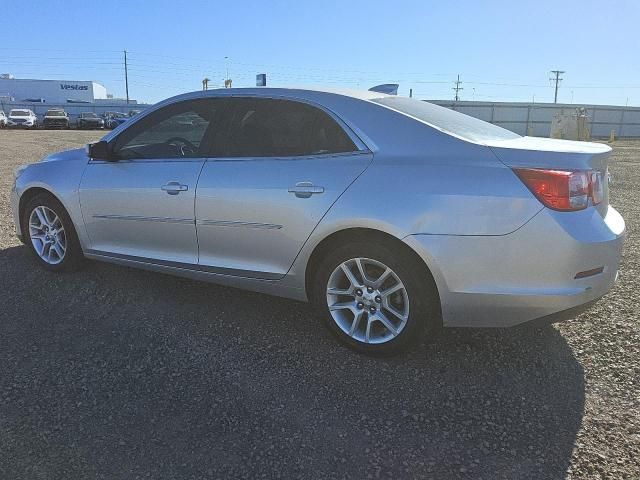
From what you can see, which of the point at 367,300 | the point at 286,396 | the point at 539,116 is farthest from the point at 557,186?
the point at 539,116

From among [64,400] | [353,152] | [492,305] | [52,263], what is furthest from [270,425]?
[52,263]

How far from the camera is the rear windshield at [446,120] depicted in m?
3.20

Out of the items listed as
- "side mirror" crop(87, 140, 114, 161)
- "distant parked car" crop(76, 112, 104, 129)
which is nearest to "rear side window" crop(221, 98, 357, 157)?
"side mirror" crop(87, 140, 114, 161)

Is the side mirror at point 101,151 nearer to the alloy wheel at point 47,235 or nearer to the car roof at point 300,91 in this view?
the alloy wheel at point 47,235

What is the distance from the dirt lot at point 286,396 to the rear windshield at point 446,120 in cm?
130

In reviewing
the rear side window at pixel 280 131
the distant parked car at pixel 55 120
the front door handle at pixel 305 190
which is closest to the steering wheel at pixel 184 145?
the rear side window at pixel 280 131

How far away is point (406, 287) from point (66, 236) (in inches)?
119

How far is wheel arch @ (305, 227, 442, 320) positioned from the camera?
3.03 metres

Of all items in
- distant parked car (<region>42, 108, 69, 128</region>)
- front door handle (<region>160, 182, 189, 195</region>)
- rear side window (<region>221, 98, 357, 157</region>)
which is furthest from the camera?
distant parked car (<region>42, 108, 69, 128</region>)

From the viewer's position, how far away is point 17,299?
4160 mm

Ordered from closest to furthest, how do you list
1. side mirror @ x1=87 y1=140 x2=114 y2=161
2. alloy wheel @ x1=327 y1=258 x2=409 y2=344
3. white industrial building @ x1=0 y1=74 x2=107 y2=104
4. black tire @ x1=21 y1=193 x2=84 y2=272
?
alloy wheel @ x1=327 y1=258 x2=409 y2=344 → side mirror @ x1=87 y1=140 x2=114 y2=161 → black tire @ x1=21 y1=193 x2=84 y2=272 → white industrial building @ x1=0 y1=74 x2=107 y2=104

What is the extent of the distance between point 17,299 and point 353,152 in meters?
2.84

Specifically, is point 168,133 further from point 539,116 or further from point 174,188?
point 539,116

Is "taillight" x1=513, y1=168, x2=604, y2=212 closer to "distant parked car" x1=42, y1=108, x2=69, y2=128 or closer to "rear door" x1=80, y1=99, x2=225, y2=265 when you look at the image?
"rear door" x1=80, y1=99, x2=225, y2=265
